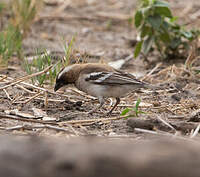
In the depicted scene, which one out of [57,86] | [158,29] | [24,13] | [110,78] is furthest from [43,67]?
[24,13]

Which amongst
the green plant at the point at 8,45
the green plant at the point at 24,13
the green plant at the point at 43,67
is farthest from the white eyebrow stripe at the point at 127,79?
the green plant at the point at 24,13

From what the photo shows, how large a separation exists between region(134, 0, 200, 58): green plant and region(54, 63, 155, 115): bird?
2335 mm

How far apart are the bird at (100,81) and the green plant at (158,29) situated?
234cm

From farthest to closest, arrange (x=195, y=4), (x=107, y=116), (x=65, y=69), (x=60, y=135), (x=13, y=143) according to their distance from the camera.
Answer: (x=195, y=4), (x=65, y=69), (x=107, y=116), (x=60, y=135), (x=13, y=143)

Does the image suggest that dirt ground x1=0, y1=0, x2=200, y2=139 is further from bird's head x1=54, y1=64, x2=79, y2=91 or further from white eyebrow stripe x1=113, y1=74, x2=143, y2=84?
white eyebrow stripe x1=113, y1=74, x2=143, y2=84

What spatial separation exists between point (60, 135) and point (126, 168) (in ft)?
6.50

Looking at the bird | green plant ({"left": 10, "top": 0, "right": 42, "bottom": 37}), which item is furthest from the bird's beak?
green plant ({"left": 10, "top": 0, "right": 42, "bottom": 37})

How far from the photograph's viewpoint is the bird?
18.7 ft

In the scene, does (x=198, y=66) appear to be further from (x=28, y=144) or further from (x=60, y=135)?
(x=28, y=144)

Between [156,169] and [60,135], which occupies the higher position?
[156,169]

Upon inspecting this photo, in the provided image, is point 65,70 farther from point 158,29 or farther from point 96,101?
point 158,29

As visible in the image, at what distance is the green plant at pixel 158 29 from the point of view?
7.78 meters

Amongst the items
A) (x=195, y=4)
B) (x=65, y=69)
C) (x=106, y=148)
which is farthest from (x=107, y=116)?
(x=195, y=4)

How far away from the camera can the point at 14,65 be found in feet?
26.3
